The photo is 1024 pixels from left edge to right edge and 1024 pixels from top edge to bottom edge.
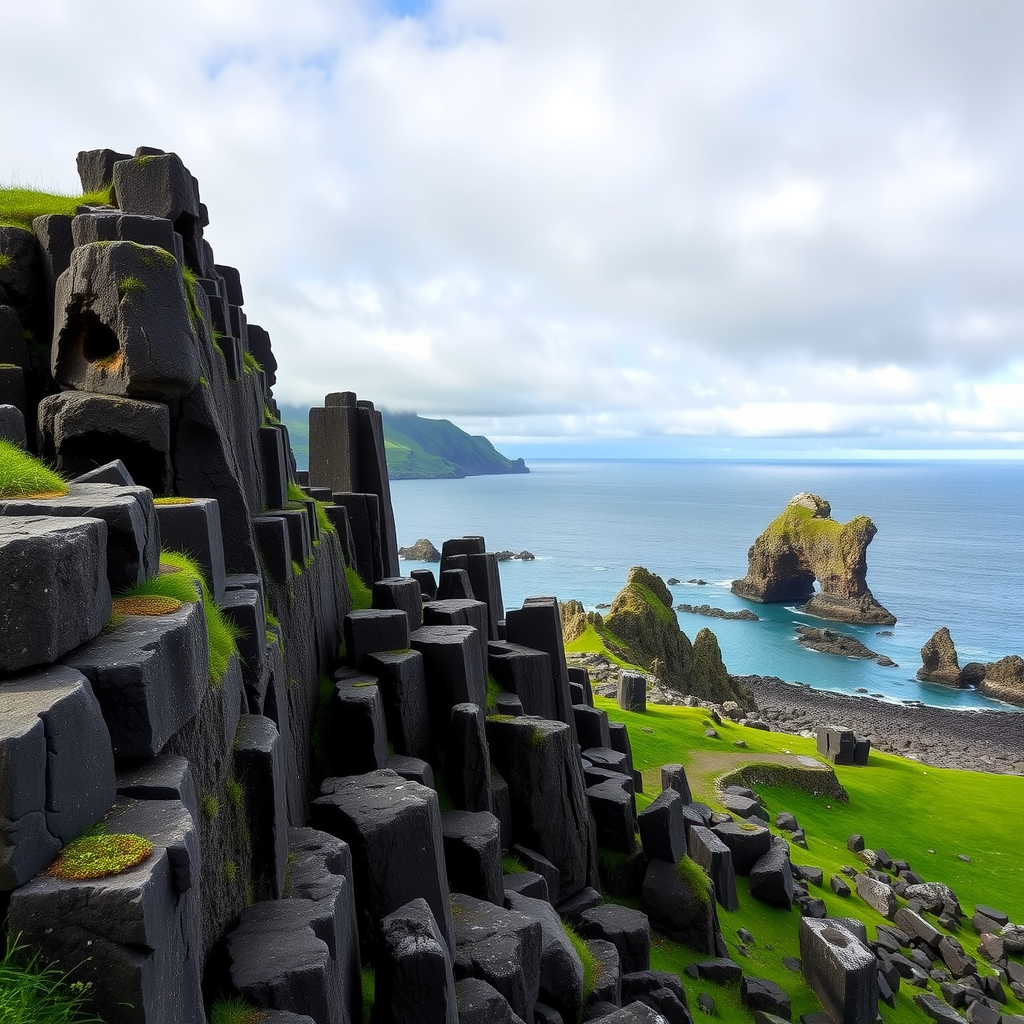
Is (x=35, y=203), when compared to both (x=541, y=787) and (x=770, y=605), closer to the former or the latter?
(x=541, y=787)

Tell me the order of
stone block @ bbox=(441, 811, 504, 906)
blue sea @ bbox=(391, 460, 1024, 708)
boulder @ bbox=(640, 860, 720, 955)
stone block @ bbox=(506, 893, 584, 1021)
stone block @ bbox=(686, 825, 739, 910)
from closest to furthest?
stone block @ bbox=(506, 893, 584, 1021) < stone block @ bbox=(441, 811, 504, 906) < boulder @ bbox=(640, 860, 720, 955) < stone block @ bbox=(686, 825, 739, 910) < blue sea @ bbox=(391, 460, 1024, 708)

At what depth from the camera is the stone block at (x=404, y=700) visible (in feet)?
37.0

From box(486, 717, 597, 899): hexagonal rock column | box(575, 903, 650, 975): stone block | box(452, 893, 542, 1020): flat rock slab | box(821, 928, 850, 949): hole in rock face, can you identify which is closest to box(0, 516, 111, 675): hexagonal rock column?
box(452, 893, 542, 1020): flat rock slab

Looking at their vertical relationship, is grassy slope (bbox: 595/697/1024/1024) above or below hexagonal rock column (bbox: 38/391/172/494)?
below

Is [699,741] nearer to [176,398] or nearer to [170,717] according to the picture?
[176,398]

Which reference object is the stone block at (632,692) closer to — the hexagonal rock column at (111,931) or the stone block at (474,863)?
the stone block at (474,863)

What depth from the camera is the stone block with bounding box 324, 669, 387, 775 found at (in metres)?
10.2

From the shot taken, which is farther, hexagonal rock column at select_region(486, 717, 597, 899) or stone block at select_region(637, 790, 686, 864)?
stone block at select_region(637, 790, 686, 864)

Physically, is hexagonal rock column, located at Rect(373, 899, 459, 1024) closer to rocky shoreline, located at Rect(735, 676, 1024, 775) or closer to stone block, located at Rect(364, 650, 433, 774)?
stone block, located at Rect(364, 650, 433, 774)

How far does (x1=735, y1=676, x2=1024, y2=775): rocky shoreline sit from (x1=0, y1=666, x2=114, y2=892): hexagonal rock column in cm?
4495

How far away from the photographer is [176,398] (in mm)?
8602

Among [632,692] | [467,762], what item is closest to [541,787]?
[467,762]

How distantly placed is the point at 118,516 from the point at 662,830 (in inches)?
456

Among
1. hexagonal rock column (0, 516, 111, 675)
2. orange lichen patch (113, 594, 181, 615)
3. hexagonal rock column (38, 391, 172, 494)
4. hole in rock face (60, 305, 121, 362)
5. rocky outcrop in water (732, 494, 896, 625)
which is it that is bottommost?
rocky outcrop in water (732, 494, 896, 625)
